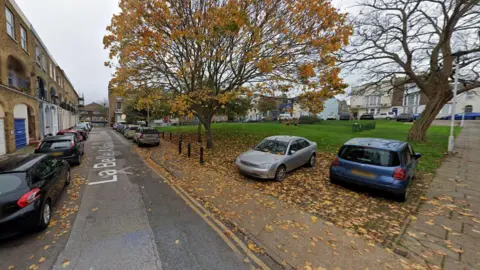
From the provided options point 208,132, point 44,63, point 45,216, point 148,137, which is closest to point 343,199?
point 45,216

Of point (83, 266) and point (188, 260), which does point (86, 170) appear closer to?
point (83, 266)

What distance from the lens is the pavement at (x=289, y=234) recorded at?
9.98 feet

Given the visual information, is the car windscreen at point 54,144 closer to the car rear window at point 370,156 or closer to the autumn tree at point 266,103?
the autumn tree at point 266,103

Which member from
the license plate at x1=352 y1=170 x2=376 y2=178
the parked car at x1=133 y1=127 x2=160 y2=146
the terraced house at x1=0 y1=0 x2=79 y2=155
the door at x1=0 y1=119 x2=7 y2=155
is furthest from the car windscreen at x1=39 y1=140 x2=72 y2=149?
the license plate at x1=352 y1=170 x2=376 y2=178

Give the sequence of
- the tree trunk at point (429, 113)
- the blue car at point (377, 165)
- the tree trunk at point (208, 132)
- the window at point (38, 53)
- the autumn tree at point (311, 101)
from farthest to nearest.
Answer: the window at point (38, 53) → the tree trunk at point (208, 132) → the tree trunk at point (429, 113) → the autumn tree at point (311, 101) → the blue car at point (377, 165)

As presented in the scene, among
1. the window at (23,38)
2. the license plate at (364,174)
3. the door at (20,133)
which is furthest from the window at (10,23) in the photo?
the license plate at (364,174)

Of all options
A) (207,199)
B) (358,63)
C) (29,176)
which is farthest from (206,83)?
(358,63)

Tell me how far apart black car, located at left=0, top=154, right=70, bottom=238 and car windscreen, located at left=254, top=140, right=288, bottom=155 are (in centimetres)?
613

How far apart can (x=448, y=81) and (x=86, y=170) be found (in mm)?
20247

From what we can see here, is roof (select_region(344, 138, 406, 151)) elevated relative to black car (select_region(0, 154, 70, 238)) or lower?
elevated

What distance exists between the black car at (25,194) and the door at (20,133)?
12.7 meters

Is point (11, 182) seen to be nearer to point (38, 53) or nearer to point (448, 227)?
point (448, 227)

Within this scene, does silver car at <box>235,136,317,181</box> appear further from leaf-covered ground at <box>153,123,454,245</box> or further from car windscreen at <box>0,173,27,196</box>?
car windscreen at <box>0,173,27,196</box>

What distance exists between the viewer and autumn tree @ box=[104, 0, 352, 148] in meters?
8.02
